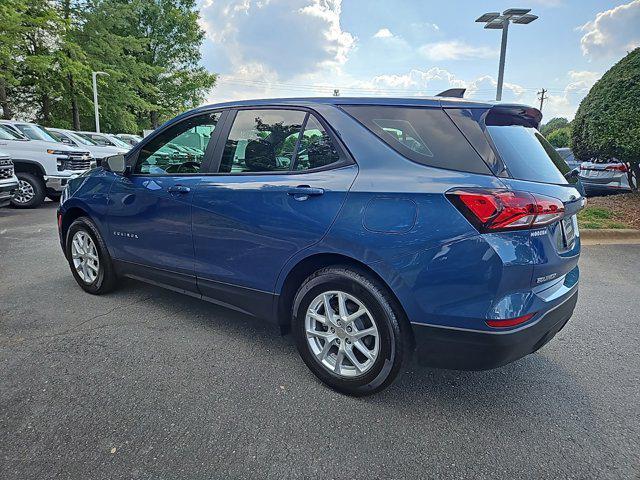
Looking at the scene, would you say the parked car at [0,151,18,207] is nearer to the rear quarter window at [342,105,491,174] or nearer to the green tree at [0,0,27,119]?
the rear quarter window at [342,105,491,174]

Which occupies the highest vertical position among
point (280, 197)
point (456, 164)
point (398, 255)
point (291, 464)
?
point (456, 164)

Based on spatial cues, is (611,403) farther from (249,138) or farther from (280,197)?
(249,138)

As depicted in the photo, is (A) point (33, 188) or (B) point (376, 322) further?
(A) point (33, 188)

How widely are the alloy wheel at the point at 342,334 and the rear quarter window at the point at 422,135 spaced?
35.2 inches

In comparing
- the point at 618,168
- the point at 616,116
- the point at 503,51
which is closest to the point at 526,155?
the point at 616,116

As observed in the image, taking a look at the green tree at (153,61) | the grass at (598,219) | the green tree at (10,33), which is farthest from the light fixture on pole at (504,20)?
the green tree at (153,61)

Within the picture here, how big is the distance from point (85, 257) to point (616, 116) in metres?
8.89

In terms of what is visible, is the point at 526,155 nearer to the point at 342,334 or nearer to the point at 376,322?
the point at 376,322

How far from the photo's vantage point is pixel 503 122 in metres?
2.38

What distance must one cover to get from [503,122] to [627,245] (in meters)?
5.62

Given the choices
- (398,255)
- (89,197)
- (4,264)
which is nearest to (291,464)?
(398,255)

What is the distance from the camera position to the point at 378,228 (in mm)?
2281

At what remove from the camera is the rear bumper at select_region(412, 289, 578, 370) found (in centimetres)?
212

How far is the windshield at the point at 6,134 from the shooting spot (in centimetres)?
947
